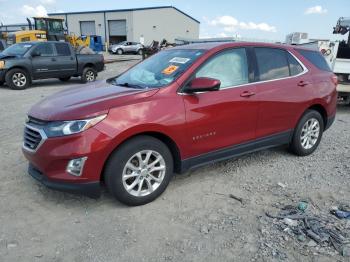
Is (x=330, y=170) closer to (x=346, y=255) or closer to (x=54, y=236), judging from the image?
(x=346, y=255)

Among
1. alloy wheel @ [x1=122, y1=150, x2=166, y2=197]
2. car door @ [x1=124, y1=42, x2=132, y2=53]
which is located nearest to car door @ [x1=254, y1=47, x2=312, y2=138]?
alloy wheel @ [x1=122, y1=150, x2=166, y2=197]

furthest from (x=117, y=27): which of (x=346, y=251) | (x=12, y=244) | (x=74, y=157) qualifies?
(x=346, y=251)

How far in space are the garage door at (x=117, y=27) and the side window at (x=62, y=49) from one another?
3836 centimetres

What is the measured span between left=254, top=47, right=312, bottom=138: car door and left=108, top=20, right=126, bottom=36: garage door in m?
48.1

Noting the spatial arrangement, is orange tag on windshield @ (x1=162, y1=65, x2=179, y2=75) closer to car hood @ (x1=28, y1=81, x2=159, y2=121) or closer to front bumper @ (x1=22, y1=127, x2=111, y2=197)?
car hood @ (x1=28, y1=81, x2=159, y2=121)

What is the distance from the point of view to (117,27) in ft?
167

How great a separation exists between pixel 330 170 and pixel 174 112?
99.5 inches

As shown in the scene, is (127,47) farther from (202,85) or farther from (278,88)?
(202,85)

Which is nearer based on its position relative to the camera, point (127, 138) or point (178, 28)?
point (127, 138)

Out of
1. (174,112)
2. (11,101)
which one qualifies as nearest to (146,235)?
(174,112)

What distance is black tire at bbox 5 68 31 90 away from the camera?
40.1 ft

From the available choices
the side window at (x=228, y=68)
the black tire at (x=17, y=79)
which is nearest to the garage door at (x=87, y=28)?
the black tire at (x=17, y=79)

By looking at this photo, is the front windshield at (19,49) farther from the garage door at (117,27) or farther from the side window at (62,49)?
the garage door at (117,27)

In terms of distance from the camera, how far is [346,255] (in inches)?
117
